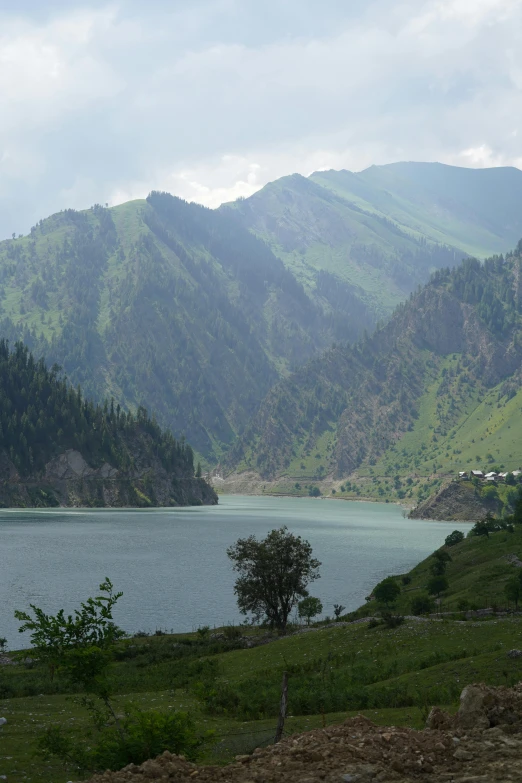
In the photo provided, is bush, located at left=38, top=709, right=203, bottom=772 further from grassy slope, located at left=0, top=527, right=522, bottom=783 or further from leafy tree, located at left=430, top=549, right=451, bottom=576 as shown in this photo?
leafy tree, located at left=430, top=549, right=451, bottom=576

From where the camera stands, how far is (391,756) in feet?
64.5

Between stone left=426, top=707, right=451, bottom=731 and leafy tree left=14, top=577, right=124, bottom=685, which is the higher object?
leafy tree left=14, top=577, right=124, bottom=685

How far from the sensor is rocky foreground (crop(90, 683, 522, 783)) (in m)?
18.6

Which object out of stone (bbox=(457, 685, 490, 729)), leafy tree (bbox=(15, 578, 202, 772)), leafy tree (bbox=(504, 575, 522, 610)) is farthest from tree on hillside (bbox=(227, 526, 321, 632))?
stone (bbox=(457, 685, 490, 729))

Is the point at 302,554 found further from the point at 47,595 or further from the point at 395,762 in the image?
the point at 395,762

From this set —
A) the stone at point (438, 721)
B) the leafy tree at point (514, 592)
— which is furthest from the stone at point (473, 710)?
the leafy tree at point (514, 592)

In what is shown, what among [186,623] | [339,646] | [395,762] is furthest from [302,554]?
[395,762]

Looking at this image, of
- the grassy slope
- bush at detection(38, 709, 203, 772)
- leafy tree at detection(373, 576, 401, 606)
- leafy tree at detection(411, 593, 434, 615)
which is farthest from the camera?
leafy tree at detection(373, 576, 401, 606)

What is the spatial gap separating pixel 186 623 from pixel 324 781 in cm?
8298

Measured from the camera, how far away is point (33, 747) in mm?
31797

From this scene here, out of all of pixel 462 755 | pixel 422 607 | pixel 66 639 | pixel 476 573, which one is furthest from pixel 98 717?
pixel 476 573

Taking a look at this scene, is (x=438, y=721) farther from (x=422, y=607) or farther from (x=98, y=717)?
(x=422, y=607)

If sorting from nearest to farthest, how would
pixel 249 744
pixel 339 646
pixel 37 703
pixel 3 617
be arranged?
pixel 249 744 → pixel 37 703 → pixel 339 646 → pixel 3 617

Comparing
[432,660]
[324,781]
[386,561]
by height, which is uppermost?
[324,781]
